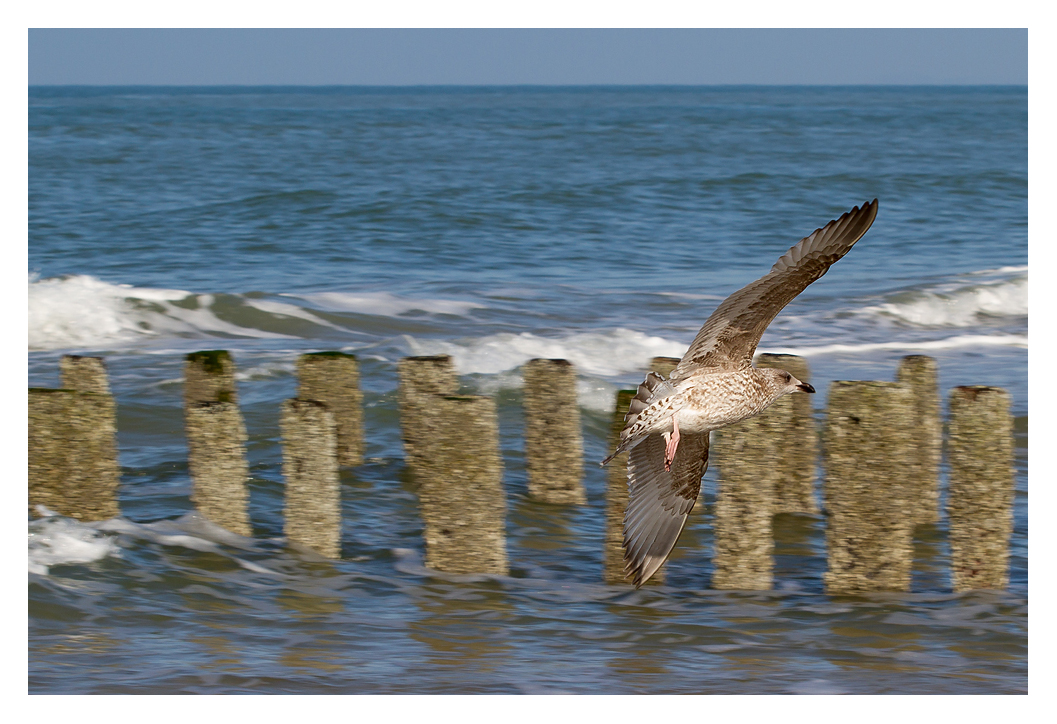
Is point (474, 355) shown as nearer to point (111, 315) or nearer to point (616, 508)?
point (111, 315)

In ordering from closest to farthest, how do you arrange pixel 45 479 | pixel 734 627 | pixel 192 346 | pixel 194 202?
1. pixel 734 627
2. pixel 45 479
3. pixel 192 346
4. pixel 194 202

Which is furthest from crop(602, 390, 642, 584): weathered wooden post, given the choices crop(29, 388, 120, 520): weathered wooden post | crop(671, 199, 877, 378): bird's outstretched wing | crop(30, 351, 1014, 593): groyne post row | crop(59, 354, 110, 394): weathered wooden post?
crop(59, 354, 110, 394): weathered wooden post

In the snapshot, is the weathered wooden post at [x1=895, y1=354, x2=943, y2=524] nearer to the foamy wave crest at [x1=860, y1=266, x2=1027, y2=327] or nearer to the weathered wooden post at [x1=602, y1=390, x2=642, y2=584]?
the weathered wooden post at [x1=602, y1=390, x2=642, y2=584]

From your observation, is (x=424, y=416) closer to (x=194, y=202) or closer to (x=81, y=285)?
(x=81, y=285)

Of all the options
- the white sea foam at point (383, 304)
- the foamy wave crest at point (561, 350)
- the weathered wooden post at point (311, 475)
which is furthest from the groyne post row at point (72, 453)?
the white sea foam at point (383, 304)

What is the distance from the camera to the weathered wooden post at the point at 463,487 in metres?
6.02

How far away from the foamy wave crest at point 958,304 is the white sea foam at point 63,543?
33.8 ft

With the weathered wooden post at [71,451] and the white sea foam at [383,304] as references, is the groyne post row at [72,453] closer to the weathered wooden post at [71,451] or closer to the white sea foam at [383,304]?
the weathered wooden post at [71,451]

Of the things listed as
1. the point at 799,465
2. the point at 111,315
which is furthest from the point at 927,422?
the point at 111,315

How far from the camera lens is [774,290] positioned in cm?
528

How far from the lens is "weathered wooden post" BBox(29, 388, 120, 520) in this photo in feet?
20.2

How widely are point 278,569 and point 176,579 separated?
1.77ft
